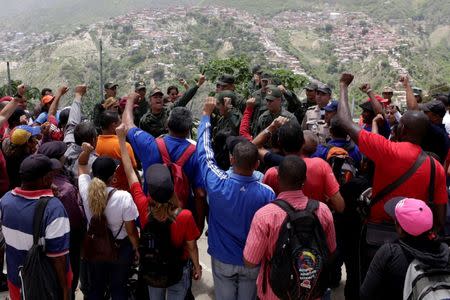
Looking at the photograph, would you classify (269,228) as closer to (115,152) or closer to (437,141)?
(115,152)

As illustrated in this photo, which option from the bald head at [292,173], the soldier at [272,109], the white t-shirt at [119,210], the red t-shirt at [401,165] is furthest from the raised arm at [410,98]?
the white t-shirt at [119,210]

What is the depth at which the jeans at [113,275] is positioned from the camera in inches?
128

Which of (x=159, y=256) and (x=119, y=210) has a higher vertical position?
(x=119, y=210)

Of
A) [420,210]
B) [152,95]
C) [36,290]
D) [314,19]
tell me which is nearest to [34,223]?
[36,290]

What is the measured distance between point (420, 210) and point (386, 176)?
744mm

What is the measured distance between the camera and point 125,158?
352cm

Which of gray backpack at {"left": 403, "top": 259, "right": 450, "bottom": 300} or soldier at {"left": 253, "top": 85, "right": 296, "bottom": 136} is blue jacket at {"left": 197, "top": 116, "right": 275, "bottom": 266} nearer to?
gray backpack at {"left": 403, "top": 259, "right": 450, "bottom": 300}

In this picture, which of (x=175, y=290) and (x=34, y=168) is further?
(x=175, y=290)

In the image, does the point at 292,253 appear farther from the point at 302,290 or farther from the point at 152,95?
the point at 152,95

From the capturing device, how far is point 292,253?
2.54 m

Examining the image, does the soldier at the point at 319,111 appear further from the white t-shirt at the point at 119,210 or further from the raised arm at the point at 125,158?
the white t-shirt at the point at 119,210

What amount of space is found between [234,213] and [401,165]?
116cm

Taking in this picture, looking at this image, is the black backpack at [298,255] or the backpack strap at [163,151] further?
the backpack strap at [163,151]

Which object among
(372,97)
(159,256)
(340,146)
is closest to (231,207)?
(159,256)
